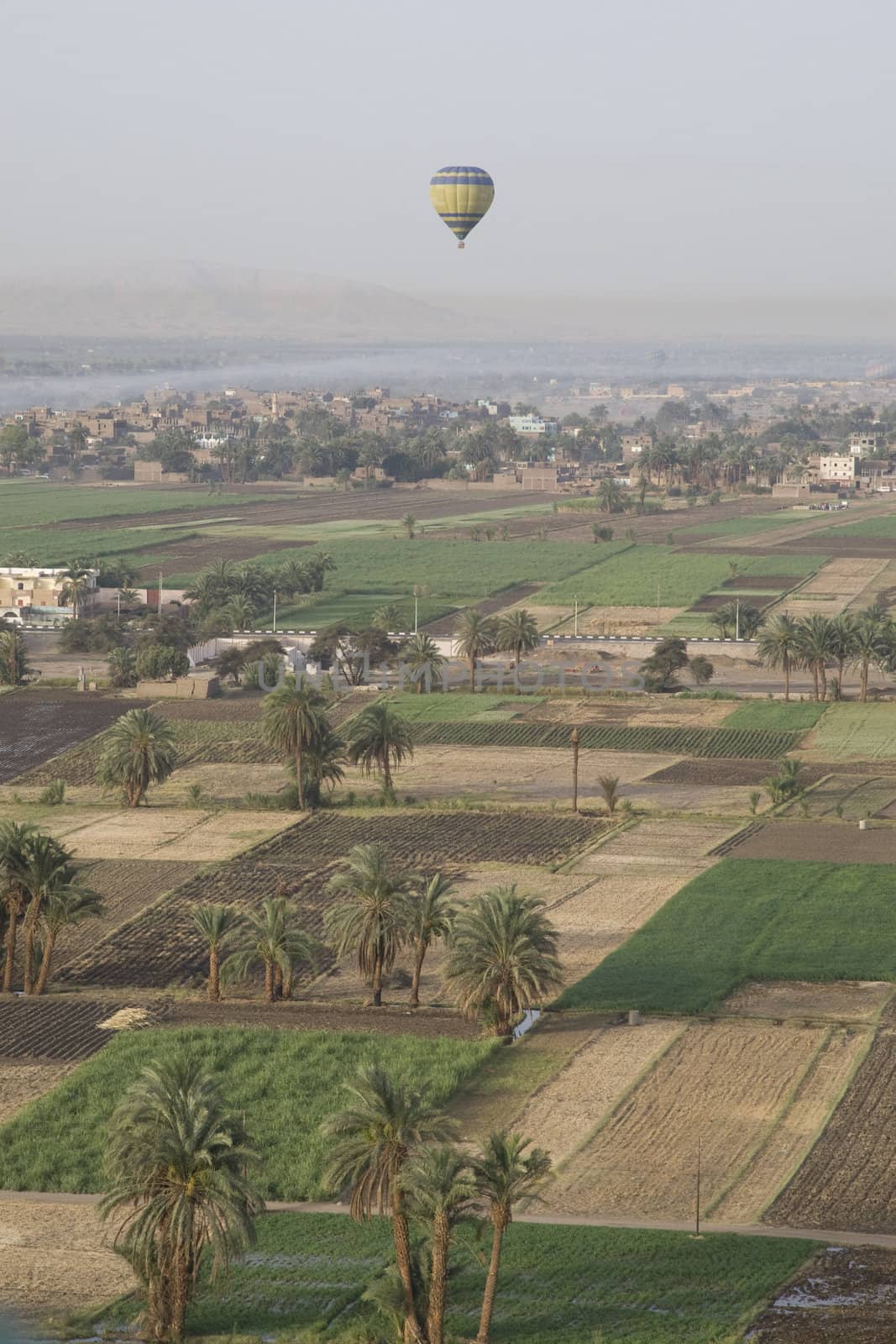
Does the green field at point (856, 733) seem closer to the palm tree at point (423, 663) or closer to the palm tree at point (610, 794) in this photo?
the palm tree at point (610, 794)

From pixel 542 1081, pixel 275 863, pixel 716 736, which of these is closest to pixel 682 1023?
pixel 542 1081

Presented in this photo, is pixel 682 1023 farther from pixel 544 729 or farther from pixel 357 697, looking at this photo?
pixel 357 697

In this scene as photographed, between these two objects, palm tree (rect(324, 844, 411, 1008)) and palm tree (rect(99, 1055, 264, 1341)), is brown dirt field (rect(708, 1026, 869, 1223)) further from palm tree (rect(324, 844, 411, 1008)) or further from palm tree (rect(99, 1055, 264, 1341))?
palm tree (rect(324, 844, 411, 1008))

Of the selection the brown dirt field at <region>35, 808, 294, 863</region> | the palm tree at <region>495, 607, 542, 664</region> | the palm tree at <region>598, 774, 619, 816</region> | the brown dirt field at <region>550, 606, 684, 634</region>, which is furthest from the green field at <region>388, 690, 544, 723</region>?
the brown dirt field at <region>550, 606, 684, 634</region>

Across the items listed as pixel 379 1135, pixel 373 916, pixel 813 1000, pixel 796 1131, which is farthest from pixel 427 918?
pixel 379 1135

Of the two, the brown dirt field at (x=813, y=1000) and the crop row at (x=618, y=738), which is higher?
the brown dirt field at (x=813, y=1000)

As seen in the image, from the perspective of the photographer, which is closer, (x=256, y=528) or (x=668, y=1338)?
(x=668, y=1338)

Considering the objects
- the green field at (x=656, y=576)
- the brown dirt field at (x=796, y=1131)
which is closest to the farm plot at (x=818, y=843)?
the brown dirt field at (x=796, y=1131)
